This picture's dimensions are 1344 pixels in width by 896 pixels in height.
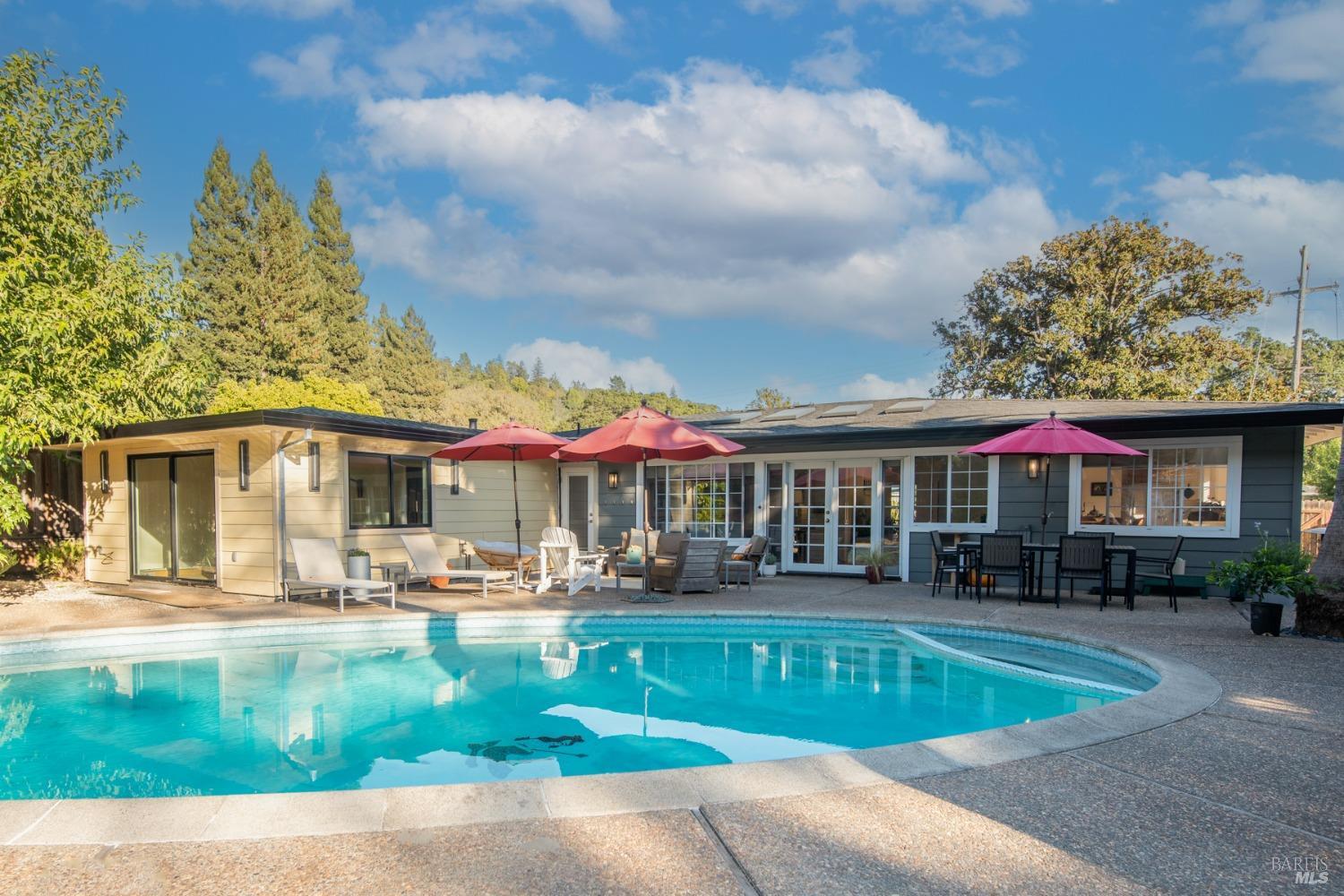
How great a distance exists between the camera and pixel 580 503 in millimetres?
13797

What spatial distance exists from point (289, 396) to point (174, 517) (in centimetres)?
1458

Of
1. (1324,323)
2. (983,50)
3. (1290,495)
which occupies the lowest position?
(1290,495)

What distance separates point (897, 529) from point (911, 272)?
15.1 m

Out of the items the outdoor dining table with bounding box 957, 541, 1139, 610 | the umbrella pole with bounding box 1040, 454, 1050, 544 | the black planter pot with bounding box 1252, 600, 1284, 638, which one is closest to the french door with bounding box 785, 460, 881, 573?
the outdoor dining table with bounding box 957, 541, 1139, 610

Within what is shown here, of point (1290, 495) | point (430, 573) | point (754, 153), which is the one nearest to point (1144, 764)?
point (1290, 495)

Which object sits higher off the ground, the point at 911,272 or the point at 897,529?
the point at 911,272

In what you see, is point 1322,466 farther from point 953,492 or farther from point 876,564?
point 876,564

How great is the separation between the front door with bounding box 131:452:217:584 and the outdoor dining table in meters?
9.97

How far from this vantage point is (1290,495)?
870 centimetres

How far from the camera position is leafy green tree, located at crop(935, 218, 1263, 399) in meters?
19.8

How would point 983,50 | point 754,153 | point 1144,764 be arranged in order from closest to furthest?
point 1144,764 → point 983,50 → point 754,153

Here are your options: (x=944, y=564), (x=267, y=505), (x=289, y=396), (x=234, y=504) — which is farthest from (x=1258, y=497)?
(x=289, y=396)

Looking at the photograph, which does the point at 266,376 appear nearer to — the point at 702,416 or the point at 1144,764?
the point at 702,416

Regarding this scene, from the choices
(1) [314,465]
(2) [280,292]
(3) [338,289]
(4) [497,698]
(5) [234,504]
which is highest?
(3) [338,289]
